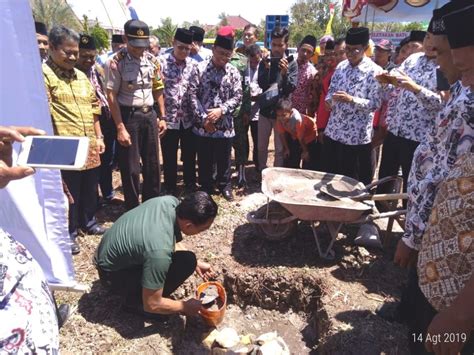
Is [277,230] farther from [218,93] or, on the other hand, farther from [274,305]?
[218,93]

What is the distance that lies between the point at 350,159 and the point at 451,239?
106 inches

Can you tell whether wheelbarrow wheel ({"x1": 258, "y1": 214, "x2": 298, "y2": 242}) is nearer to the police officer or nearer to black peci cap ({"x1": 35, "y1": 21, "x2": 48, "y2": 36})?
the police officer

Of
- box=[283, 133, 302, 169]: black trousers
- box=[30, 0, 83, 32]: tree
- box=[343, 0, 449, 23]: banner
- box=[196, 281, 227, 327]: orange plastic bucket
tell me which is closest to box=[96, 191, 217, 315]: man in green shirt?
box=[196, 281, 227, 327]: orange plastic bucket

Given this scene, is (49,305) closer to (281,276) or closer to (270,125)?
(281,276)

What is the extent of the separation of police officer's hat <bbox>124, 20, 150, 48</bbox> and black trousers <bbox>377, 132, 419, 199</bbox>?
8.89 feet

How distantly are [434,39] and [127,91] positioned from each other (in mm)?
2808

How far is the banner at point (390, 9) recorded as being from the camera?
35.0 feet

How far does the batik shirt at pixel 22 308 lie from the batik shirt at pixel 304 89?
14.2 feet

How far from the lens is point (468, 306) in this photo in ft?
3.99

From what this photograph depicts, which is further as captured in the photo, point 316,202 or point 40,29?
point 40,29

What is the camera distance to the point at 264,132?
5.17 m

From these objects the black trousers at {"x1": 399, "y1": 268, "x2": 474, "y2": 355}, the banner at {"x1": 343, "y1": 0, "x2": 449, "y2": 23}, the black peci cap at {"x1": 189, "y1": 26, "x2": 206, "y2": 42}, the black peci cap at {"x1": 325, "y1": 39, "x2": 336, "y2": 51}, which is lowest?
the black trousers at {"x1": 399, "y1": 268, "x2": 474, "y2": 355}

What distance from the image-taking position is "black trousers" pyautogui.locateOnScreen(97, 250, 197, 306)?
255cm

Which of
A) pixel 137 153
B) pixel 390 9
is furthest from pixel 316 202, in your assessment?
pixel 390 9
